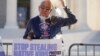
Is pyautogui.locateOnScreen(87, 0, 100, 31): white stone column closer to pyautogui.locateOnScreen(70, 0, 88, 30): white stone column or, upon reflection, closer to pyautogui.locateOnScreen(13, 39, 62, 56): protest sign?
pyautogui.locateOnScreen(70, 0, 88, 30): white stone column

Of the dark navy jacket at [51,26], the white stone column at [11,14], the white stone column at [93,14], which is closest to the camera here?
the dark navy jacket at [51,26]

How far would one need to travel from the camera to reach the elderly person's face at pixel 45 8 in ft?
21.9

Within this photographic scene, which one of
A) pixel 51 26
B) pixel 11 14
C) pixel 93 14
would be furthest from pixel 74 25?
pixel 51 26

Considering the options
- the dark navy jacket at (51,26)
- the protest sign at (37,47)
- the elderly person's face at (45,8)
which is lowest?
the protest sign at (37,47)

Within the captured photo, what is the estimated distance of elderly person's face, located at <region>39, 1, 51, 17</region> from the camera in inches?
263

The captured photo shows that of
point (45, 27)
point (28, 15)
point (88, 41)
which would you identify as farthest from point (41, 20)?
point (28, 15)

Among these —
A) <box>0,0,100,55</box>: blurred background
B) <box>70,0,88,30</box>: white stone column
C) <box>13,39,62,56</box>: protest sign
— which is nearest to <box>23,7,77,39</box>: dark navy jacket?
<box>13,39,62,56</box>: protest sign

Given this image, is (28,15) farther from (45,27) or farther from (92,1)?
(45,27)

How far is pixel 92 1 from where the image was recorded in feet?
64.0

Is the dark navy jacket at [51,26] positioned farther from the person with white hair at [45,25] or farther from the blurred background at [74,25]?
the blurred background at [74,25]

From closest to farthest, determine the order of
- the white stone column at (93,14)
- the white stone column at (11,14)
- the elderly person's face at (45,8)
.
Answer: the elderly person's face at (45,8) → the white stone column at (11,14) → the white stone column at (93,14)

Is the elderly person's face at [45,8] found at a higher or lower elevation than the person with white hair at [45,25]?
higher

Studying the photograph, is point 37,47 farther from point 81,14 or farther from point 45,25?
point 81,14

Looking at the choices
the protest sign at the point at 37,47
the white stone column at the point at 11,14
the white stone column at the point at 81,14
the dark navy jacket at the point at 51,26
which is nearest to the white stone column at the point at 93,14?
the white stone column at the point at 81,14
